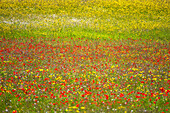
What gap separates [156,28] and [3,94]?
55.7 ft

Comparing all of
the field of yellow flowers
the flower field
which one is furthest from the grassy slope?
the flower field

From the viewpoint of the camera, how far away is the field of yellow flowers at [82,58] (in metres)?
6.73

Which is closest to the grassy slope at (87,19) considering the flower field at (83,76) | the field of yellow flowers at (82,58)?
the field of yellow flowers at (82,58)

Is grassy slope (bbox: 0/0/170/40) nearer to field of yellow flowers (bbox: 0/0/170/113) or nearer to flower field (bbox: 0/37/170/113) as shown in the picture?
field of yellow flowers (bbox: 0/0/170/113)

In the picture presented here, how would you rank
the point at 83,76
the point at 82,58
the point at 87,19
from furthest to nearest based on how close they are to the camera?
the point at 87,19 → the point at 82,58 → the point at 83,76

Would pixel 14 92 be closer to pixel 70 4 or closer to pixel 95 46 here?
pixel 95 46

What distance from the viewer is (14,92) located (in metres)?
7.50

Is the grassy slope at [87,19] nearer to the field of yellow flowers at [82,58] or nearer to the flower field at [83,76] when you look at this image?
the field of yellow flowers at [82,58]

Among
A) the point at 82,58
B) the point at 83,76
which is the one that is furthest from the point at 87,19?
the point at 83,76

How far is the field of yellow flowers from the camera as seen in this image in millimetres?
6734

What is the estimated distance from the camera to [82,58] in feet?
36.9

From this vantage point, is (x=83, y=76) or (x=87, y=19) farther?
(x=87, y=19)

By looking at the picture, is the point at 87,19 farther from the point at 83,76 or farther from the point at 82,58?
the point at 83,76

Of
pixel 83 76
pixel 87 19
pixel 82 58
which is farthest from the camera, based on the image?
pixel 87 19
